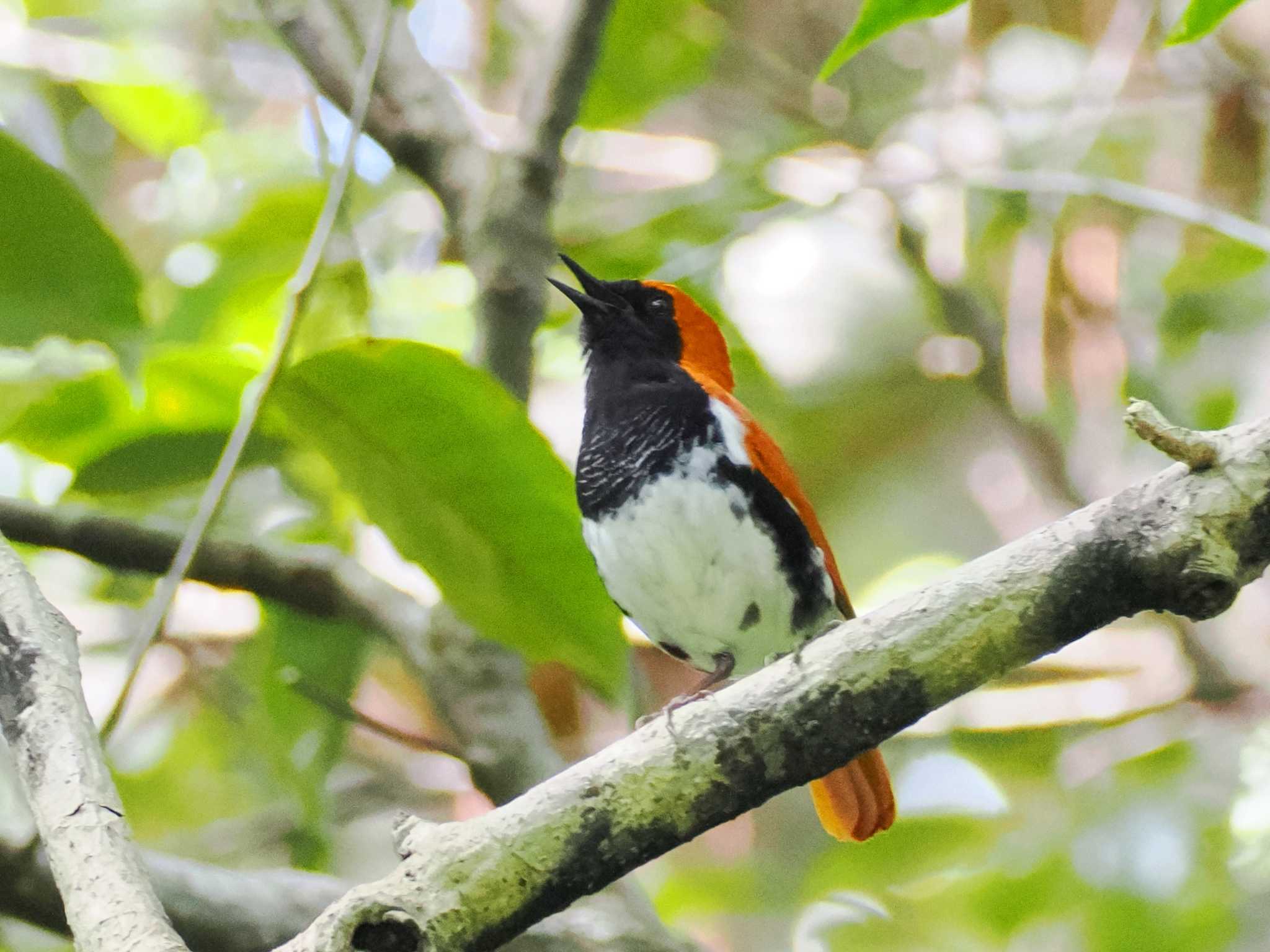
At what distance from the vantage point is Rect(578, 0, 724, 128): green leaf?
372 centimetres

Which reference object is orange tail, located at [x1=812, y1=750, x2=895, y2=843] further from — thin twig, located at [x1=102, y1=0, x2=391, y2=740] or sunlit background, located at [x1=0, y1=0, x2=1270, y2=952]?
thin twig, located at [x1=102, y1=0, x2=391, y2=740]

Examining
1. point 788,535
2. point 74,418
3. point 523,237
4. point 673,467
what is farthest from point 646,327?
point 74,418

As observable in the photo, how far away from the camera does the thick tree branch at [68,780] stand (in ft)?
4.76

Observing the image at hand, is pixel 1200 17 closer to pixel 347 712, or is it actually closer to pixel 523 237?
pixel 347 712

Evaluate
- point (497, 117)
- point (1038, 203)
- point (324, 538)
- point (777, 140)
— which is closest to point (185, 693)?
point (324, 538)

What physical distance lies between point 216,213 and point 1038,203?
2603 mm

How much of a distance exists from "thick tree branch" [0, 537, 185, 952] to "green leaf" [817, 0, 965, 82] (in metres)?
1.14

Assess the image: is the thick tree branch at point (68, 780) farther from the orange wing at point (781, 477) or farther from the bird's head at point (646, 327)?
the bird's head at point (646, 327)

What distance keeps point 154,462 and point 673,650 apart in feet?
3.72

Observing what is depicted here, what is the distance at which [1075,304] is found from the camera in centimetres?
445

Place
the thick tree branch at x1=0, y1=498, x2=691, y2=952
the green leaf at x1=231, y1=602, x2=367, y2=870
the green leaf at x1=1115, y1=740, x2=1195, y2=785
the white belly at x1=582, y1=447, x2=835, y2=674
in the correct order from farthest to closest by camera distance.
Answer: the green leaf at x1=1115, y1=740, x2=1195, y2=785 < the green leaf at x1=231, y1=602, x2=367, y2=870 < the white belly at x1=582, y1=447, x2=835, y2=674 < the thick tree branch at x1=0, y1=498, x2=691, y2=952

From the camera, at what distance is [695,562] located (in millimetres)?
2639

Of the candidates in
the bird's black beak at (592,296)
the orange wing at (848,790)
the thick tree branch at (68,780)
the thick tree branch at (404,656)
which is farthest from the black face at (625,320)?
the thick tree branch at (68,780)

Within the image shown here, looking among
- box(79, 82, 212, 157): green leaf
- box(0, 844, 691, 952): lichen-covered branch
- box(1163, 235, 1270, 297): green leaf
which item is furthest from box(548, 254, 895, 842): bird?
box(79, 82, 212, 157): green leaf
